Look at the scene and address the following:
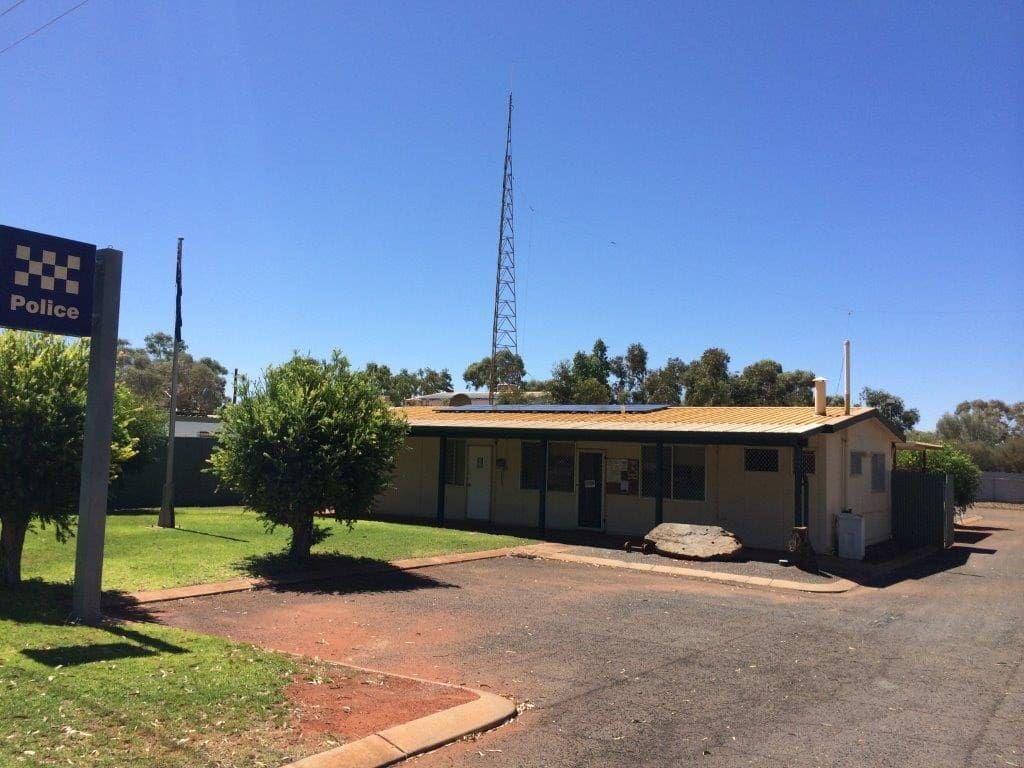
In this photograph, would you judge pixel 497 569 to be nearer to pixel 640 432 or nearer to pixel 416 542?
pixel 416 542

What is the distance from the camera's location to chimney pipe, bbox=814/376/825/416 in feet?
56.4

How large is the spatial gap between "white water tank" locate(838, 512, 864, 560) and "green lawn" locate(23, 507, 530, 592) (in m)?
6.48

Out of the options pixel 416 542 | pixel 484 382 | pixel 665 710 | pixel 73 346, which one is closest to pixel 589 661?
pixel 665 710

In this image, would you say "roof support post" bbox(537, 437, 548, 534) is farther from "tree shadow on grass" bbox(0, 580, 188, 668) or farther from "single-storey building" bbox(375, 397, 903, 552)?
"tree shadow on grass" bbox(0, 580, 188, 668)

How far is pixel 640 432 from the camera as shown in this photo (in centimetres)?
1653

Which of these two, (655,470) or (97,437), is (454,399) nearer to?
(655,470)

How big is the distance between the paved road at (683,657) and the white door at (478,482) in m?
7.42

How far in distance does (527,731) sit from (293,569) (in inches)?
301

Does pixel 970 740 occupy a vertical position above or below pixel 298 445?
below

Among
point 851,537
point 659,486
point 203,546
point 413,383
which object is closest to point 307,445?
point 203,546

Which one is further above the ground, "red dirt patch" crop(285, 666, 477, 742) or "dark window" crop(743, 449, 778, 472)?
"dark window" crop(743, 449, 778, 472)

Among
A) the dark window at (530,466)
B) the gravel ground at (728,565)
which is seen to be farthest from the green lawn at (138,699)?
the dark window at (530,466)

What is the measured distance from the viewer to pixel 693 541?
15.1 m

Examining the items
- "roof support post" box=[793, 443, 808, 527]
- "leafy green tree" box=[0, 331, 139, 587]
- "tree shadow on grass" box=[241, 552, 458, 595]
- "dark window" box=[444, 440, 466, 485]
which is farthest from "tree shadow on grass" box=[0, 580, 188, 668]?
"dark window" box=[444, 440, 466, 485]
